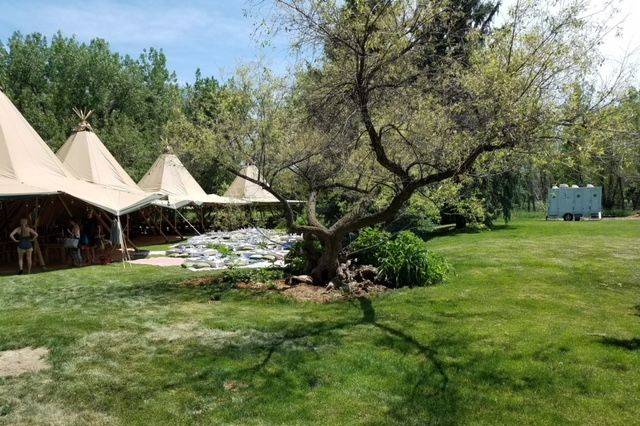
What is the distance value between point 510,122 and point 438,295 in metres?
3.26

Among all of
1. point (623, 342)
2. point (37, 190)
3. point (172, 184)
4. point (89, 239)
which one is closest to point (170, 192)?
point (172, 184)

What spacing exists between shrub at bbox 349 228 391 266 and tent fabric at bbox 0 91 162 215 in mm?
7268

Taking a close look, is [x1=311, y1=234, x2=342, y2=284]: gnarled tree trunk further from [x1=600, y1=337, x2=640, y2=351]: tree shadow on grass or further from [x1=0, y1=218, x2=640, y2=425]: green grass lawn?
[x1=600, y1=337, x2=640, y2=351]: tree shadow on grass

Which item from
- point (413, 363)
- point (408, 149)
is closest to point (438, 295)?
point (408, 149)

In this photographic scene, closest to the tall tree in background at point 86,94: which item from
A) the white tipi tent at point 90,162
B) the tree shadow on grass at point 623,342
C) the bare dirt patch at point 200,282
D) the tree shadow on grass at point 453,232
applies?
the white tipi tent at point 90,162

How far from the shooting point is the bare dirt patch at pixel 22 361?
5336mm

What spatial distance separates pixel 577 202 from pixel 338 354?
2894 cm

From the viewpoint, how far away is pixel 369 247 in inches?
395

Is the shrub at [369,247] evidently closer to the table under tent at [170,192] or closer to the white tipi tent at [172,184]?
the table under tent at [170,192]

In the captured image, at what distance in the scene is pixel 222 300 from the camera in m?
8.85

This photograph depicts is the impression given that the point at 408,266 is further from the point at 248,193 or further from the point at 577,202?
the point at 577,202

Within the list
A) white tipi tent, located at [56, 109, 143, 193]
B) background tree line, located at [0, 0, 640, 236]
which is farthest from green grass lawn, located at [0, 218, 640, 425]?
white tipi tent, located at [56, 109, 143, 193]

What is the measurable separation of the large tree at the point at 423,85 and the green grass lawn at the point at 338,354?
2178 millimetres

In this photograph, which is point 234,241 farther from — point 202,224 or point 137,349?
point 137,349
